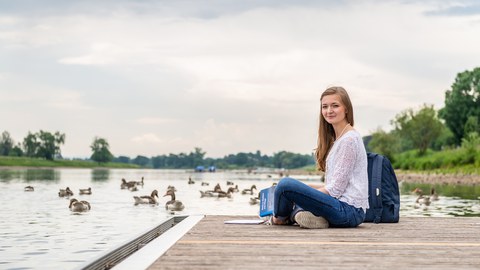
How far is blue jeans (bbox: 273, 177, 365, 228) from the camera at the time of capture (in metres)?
7.73

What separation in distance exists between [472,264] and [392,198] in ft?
10.9

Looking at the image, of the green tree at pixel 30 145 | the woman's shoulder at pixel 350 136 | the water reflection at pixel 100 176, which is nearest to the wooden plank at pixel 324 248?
the woman's shoulder at pixel 350 136

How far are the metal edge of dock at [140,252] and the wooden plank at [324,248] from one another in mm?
92

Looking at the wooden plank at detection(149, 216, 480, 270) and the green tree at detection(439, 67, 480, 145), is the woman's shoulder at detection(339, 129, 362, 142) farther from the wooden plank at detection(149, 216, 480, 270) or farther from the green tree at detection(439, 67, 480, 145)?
the green tree at detection(439, 67, 480, 145)

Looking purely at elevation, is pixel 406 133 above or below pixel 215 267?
above

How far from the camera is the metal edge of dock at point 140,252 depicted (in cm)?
540

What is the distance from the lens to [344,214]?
7906 millimetres

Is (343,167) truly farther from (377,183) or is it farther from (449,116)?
(449,116)

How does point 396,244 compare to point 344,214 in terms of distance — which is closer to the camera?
point 396,244

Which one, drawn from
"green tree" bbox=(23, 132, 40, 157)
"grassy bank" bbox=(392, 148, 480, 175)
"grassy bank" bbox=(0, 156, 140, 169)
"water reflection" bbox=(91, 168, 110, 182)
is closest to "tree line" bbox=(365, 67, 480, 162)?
"grassy bank" bbox=(392, 148, 480, 175)

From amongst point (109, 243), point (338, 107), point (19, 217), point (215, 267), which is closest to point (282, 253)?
point (215, 267)

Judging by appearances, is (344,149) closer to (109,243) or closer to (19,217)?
(109,243)

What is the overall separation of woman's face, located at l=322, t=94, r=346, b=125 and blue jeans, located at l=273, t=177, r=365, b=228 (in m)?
0.87

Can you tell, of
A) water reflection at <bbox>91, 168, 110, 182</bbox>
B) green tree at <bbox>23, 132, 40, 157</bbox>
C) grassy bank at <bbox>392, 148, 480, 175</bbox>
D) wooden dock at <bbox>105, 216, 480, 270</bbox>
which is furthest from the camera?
green tree at <bbox>23, 132, 40, 157</bbox>
